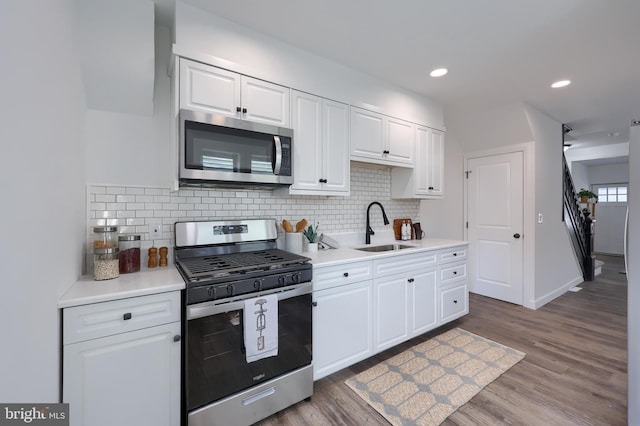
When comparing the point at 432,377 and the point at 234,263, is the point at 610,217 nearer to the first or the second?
the point at 432,377

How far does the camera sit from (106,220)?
1.87 metres

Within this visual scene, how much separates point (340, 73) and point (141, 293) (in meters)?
2.32

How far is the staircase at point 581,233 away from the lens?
15.9ft

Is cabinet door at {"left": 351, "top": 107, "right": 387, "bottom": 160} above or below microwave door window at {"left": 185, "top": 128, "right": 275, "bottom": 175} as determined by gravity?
above

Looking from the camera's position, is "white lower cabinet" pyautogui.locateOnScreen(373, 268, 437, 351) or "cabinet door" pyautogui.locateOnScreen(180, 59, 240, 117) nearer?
"cabinet door" pyautogui.locateOnScreen(180, 59, 240, 117)

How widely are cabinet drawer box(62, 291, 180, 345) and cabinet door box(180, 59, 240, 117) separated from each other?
1.21 m

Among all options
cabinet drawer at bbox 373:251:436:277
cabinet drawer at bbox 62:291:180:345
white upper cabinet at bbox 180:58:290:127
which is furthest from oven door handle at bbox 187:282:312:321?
white upper cabinet at bbox 180:58:290:127

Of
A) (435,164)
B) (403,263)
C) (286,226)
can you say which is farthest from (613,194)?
(286,226)

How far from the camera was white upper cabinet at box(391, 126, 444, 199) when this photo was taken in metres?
3.21

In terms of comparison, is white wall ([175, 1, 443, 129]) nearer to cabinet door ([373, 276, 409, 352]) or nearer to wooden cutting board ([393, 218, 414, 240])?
wooden cutting board ([393, 218, 414, 240])

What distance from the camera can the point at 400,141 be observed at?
9.91ft

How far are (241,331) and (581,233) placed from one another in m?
6.31

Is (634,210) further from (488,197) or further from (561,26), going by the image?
(488,197)

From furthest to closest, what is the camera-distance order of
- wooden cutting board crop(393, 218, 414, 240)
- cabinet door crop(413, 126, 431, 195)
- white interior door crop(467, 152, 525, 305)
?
white interior door crop(467, 152, 525, 305), wooden cutting board crop(393, 218, 414, 240), cabinet door crop(413, 126, 431, 195)
